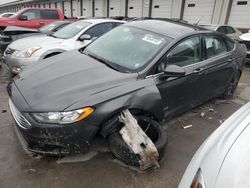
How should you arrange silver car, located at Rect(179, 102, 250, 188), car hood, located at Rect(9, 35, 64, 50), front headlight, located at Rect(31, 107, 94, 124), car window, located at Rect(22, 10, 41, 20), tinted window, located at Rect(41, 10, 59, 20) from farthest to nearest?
tinted window, located at Rect(41, 10, 59, 20)
car window, located at Rect(22, 10, 41, 20)
car hood, located at Rect(9, 35, 64, 50)
front headlight, located at Rect(31, 107, 94, 124)
silver car, located at Rect(179, 102, 250, 188)

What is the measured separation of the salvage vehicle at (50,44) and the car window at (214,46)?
8.78ft

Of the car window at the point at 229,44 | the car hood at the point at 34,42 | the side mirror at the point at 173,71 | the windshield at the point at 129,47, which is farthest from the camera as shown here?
the car hood at the point at 34,42

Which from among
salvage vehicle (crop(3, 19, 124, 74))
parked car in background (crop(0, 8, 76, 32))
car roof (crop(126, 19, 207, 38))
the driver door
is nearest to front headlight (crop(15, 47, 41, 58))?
salvage vehicle (crop(3, 19, 124, 74))

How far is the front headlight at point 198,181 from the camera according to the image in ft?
4.36

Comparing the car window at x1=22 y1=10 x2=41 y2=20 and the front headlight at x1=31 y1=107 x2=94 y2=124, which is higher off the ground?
the car window at x1=22 y1=10 x2=41 y2=20

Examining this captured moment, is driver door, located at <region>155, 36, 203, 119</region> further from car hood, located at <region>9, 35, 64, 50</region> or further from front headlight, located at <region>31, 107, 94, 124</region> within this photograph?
car hood, located at <region>9, 35, 64, 50</region>

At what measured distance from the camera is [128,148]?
2334mm

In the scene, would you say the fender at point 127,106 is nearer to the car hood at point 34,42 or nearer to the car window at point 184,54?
the car window at point 184,54

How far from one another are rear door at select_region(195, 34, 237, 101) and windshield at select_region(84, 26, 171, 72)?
0.94 meters

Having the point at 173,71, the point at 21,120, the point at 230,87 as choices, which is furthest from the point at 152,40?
the point at 230,87

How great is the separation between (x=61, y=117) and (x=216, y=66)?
2763 millimetres

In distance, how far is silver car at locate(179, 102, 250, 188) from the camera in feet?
4.07

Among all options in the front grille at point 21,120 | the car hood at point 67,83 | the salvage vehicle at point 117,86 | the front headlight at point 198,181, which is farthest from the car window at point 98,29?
the front headlight at point 198,181

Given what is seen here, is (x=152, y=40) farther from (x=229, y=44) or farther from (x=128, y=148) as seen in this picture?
(x=229, y=44)
